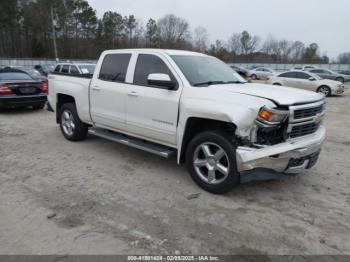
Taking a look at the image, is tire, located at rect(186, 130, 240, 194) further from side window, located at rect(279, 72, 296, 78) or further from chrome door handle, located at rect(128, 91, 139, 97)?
side window, located at rect(279, 72, 296, 78)

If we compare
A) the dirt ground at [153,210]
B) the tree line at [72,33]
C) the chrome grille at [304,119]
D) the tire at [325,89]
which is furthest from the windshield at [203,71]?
the tree line at [72,33]

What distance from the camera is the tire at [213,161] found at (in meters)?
3.87

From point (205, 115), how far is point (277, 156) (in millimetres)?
1039

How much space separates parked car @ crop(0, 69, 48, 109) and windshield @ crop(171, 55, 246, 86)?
722 centimetres

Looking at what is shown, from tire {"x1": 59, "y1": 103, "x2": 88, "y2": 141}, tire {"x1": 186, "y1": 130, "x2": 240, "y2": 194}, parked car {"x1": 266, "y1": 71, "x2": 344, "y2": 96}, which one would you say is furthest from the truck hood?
parked car {"x1": 266, "y1": 71, "x2": 344, "y2": 96}

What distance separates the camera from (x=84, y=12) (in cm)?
6238

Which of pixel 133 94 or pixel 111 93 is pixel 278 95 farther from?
pixel 111 93

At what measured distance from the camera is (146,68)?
4957mm

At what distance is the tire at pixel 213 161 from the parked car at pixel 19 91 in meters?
7.81

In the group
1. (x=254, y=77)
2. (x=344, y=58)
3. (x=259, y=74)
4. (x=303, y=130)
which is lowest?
(x=254, y=77)

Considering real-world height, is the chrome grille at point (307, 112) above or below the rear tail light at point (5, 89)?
above

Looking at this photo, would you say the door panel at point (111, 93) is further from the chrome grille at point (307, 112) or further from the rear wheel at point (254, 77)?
the rear wheel at point (254, 77)

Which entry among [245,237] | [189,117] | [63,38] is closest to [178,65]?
[189,117]

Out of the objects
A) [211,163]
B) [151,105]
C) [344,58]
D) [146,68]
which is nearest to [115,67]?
[146,68]
